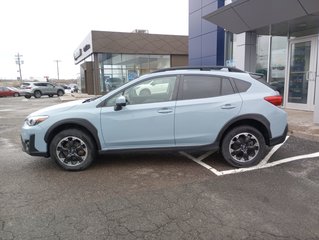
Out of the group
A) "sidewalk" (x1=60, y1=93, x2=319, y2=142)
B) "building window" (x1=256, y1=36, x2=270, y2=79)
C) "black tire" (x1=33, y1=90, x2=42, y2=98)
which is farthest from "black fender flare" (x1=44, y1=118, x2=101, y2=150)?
"black tire" (x1=33, y1=90, x2=42, y2=98)

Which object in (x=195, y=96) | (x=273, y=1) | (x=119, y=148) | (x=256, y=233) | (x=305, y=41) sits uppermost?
(x=273, y=1)

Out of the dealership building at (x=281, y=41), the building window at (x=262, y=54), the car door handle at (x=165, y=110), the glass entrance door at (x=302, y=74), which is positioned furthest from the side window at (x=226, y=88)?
the building window at (x=262, y=54)

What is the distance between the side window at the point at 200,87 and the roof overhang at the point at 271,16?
4.68 m

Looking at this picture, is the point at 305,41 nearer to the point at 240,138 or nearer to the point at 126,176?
the point at 240,138

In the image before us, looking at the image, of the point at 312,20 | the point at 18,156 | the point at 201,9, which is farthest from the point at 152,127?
the point at 201,9

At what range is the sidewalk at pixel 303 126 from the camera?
271 inches

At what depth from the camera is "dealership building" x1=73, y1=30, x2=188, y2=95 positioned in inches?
1083

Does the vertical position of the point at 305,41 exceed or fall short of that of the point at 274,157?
it exceeds it

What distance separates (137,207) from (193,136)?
1788mm

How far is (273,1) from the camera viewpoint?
8352 mm

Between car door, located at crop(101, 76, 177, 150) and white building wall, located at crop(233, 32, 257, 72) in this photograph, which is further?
white building wall, located at crop(233, 32, 257, 72)

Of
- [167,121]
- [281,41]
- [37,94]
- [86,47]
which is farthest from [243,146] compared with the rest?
[37,94]

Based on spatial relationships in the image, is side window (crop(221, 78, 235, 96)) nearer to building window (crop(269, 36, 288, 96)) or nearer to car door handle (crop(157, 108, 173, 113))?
car door handle (crop(157, 108, 173, 113))

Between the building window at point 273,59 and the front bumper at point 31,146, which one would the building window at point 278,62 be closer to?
the building window at point 273,59
